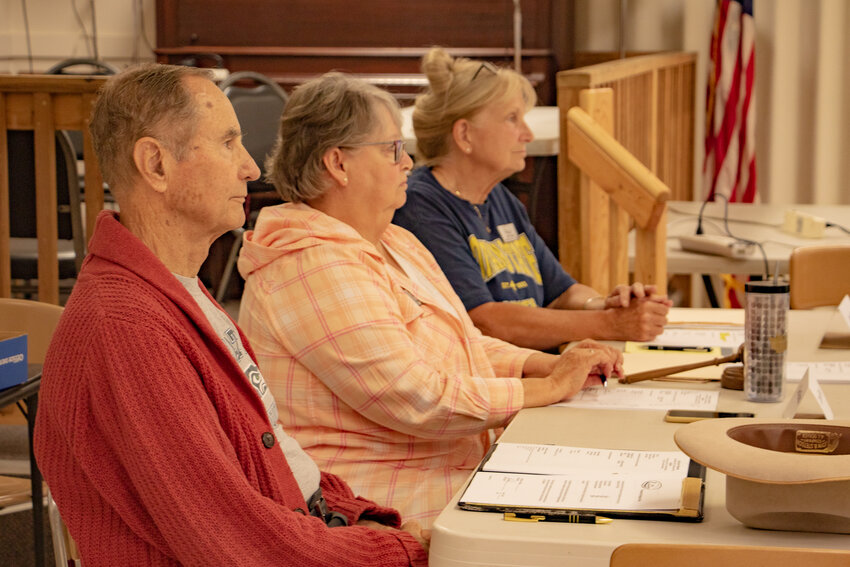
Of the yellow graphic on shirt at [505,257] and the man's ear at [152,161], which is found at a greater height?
the man's ear at [152,161]

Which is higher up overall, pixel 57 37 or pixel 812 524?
pixel 57 37

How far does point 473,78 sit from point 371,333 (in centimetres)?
123

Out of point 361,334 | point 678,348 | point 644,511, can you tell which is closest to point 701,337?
point 678,348

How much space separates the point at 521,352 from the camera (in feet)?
7.79

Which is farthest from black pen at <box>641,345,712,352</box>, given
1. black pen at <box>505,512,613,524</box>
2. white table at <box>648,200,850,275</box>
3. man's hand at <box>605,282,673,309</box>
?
white table at <box>648,200,850,275</box>

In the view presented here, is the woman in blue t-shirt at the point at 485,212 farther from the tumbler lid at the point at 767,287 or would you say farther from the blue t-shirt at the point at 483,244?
the tumbler lid at the point at 767,287

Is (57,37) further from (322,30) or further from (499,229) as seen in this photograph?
(499,229)

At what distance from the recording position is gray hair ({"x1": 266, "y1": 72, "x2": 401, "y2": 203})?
6.79 ft

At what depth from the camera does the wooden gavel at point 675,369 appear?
6.66 ft

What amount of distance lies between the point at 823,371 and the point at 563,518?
3.29 feet

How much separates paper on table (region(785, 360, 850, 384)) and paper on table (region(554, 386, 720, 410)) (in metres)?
0.21

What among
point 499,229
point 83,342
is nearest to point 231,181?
point 83,342

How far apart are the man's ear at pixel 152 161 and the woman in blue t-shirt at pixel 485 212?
1.33 metres

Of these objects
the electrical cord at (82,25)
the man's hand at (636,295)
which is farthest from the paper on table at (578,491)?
the electrical cord at (82,25)
